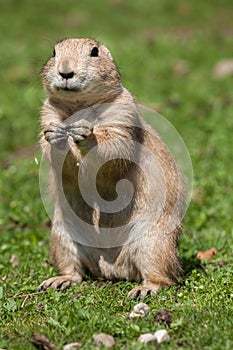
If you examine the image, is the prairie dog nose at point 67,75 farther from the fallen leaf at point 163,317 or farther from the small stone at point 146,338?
the small stone at point 146,338

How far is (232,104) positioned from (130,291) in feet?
18.2

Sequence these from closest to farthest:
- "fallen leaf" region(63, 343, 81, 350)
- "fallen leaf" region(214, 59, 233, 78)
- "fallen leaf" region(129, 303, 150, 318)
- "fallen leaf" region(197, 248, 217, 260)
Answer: "fallen leaf" region(63, 343, 81, 350), "fallen leaf" region(129, 303, 150, 318), "fallen leaf" region(197, 248, 217, 260), "fallen leaf" region(214, 59, 233, 78)

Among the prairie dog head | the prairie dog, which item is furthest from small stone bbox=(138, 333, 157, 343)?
the prairie dog head

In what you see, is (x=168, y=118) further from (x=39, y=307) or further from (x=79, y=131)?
(x=39, y=307)

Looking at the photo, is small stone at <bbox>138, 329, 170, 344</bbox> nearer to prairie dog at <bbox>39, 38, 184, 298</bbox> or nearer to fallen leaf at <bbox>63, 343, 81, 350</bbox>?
fallen leaf at <bbox>63, 343, 81, 350</bbox>

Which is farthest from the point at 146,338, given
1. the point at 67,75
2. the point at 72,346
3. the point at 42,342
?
the point at 67,75

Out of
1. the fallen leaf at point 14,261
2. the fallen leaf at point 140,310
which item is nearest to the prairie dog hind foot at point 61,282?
the fallen leaf at point 14,261

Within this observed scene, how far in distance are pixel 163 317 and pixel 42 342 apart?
71 centimetres

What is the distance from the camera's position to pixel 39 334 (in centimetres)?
376

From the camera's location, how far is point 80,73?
4.54 metres

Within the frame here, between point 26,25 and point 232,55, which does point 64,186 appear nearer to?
point 232,55

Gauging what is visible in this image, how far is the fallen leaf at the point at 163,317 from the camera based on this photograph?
3941 millimetres

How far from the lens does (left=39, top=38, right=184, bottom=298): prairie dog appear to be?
4668mm

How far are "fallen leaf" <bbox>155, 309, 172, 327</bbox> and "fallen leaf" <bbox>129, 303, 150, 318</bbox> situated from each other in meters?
0.11
